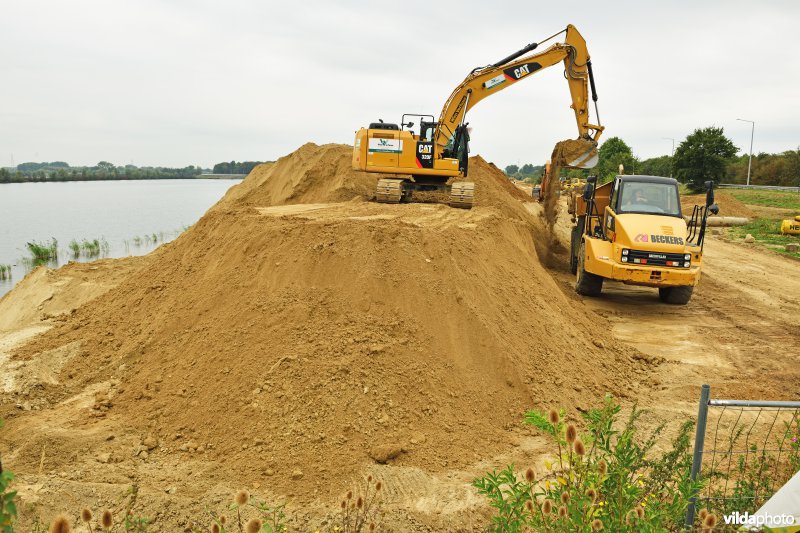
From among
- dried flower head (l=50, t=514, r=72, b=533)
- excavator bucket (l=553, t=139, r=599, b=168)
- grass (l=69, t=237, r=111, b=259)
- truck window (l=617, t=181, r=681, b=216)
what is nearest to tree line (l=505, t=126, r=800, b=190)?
excavator bucket (l=553, t=139, r=599, b=168)

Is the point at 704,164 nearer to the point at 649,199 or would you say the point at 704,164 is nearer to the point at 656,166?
the point at 656,166

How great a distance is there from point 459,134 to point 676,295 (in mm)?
6755

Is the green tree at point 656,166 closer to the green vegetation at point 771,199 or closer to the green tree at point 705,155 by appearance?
the green tree at point 705,155

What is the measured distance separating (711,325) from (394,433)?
801cm

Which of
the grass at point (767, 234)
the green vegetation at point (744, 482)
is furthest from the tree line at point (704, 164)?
the green vegetation at point (744, 482)

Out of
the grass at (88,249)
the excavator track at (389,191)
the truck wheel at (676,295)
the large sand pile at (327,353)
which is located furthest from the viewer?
the grass at (88,249)

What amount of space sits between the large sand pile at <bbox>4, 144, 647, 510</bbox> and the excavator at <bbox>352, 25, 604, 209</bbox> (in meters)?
5.30

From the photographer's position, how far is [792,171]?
173 ft

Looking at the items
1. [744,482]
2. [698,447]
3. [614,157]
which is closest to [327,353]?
[698,447]

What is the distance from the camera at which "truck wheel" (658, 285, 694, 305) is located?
12289 mm

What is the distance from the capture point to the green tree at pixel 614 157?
5225 centimetres

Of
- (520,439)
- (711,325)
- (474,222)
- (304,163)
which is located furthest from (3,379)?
(304,163)

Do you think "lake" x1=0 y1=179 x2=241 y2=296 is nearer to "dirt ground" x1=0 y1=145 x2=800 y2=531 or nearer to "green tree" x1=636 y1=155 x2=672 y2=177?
"dirt ground" x1=0 y1=145 x2=800 y2=531

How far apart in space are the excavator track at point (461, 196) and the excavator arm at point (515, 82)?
46.0 inches
